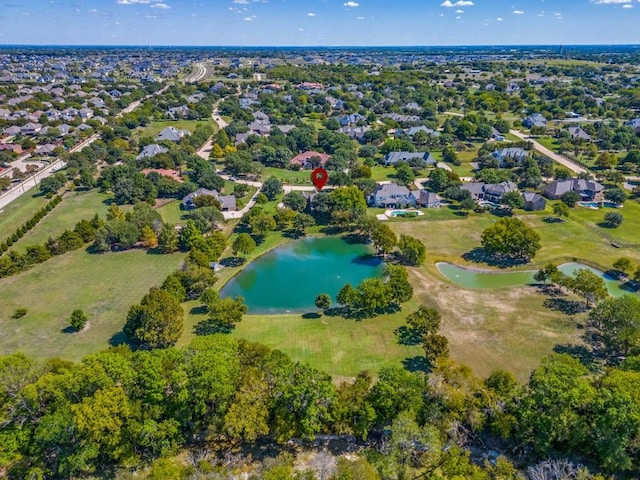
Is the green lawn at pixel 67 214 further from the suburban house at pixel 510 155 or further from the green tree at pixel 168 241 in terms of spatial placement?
the suburban house at pixel 510 155

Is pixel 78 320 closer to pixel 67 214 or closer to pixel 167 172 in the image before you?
pixel 67 214

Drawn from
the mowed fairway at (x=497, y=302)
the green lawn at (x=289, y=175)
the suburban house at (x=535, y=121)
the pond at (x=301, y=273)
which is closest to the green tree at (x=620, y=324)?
the mowed fairway at (x=497, y=302)

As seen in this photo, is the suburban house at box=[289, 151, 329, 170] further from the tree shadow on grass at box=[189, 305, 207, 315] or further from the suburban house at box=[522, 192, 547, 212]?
the tree shadow on grass at box=[189, 305, 207, 315]

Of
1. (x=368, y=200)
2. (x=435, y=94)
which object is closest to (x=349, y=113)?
(x=435, y=94)

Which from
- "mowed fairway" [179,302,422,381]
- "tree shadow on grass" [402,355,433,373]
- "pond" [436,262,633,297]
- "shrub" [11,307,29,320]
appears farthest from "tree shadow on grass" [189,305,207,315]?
"pond" [436,262,633,297]

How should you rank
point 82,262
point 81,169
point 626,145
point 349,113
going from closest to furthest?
point 82,262 → point 81,169 → point 626,145 → point 349,113

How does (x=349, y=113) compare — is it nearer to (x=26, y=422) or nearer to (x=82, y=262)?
(x=82, y=262)

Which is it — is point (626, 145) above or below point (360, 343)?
above
